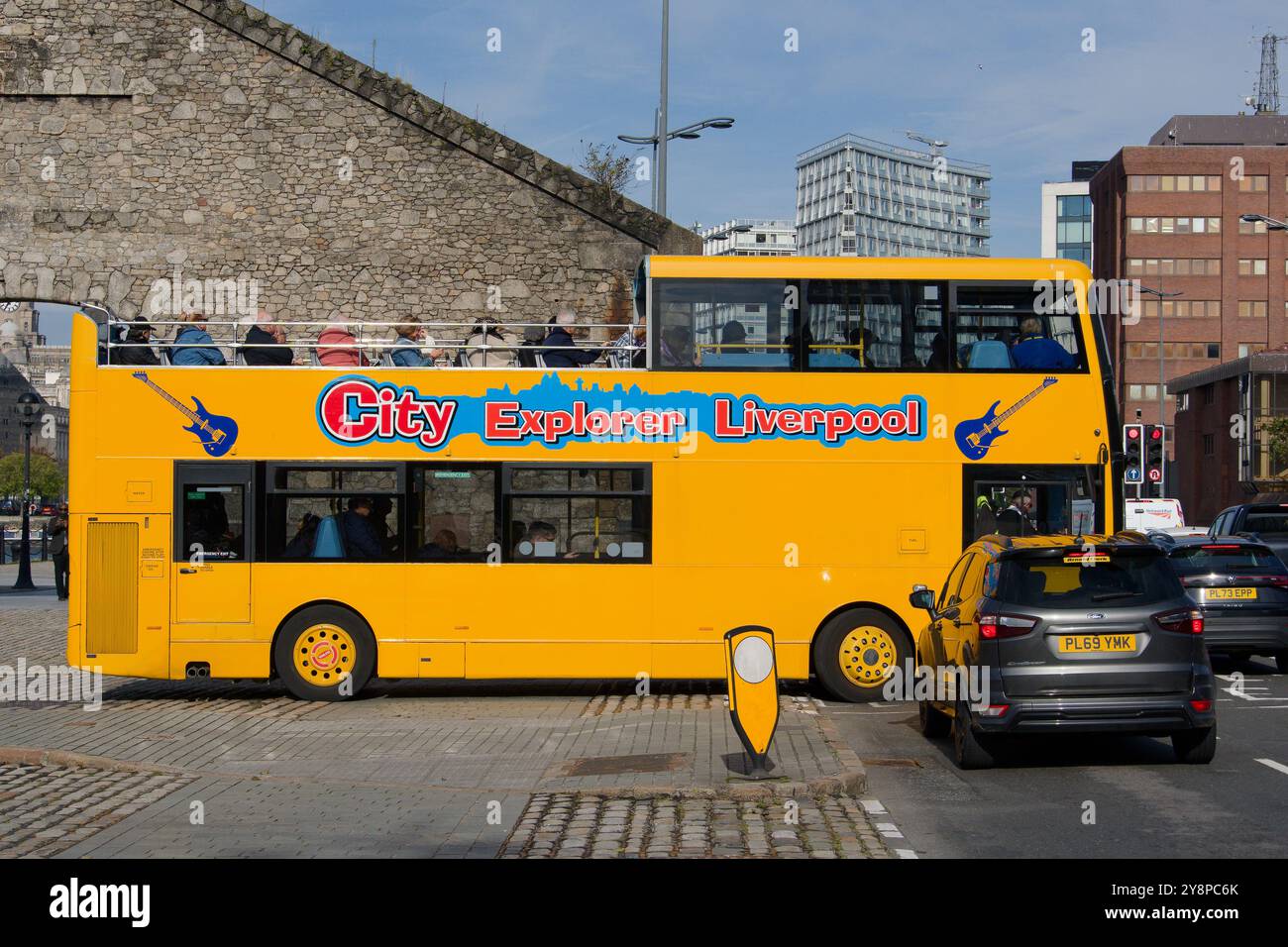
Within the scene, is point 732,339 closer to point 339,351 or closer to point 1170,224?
point 339,351

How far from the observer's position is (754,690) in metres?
10.1

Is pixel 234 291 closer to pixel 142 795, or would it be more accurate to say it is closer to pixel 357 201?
pixel 357 201

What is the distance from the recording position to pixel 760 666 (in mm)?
10180

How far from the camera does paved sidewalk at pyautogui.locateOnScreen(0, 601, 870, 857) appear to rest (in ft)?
28.2

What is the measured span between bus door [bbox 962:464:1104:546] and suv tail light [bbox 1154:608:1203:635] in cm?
470

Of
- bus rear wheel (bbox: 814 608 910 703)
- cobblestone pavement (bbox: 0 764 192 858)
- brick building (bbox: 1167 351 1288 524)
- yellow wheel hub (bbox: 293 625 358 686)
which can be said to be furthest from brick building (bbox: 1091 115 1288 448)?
cobblestone pavement (bbox: 0 764 192 858)

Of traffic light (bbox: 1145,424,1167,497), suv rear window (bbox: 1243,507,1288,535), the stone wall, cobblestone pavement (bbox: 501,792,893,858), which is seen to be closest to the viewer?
cobblestone pavement (bbox: 501,792,893,858)

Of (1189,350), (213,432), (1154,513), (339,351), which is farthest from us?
(1189,350)

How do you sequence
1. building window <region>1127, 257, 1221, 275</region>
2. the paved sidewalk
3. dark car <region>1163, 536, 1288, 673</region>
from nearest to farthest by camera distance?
the paved sidewalk < dark car <region>1163, 536, 1288, 673</region> < building window <region>1127, 257, 1221, 275</region>

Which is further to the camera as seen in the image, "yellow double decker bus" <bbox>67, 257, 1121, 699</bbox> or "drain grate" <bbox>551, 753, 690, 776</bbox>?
"yellow double decker bus" <bbox>67, 257, 1121, 699</bbox>

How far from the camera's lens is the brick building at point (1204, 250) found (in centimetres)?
9831

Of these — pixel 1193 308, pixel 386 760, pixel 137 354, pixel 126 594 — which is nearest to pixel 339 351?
pixel 137 354

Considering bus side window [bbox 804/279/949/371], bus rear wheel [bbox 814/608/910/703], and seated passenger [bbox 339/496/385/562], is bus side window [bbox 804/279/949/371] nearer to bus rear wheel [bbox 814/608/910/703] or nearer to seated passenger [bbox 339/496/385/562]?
bus rear wheel [bbox 814/608/910/703]

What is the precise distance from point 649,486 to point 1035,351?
13.7 ft
